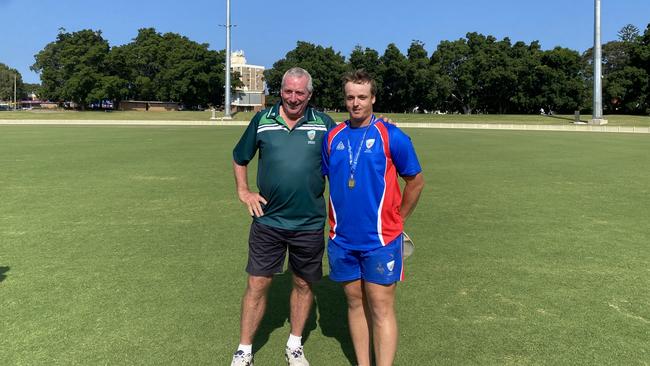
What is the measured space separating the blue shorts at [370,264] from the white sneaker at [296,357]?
0.62 metres

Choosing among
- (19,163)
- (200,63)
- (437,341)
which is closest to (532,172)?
(437,341)

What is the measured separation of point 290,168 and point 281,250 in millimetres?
553

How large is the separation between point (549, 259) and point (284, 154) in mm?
3680

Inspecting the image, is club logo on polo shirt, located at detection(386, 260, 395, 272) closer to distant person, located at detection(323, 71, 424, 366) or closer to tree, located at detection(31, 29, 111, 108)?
distant person, located at detection(323, 71, 424, 366)

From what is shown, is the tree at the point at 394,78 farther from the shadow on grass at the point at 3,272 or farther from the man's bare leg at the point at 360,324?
the man's bare leg at the point at 360,324

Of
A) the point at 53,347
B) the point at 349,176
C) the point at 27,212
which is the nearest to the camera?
the point at 349,176

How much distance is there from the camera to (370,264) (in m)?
2.82

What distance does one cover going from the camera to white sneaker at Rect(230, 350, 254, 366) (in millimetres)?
3100

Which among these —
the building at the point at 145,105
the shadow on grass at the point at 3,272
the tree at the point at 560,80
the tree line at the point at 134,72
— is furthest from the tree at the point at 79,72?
the shadow on grass at the point at 3,272

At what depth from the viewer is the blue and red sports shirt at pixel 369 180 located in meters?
2.77

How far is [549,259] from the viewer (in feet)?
17.7

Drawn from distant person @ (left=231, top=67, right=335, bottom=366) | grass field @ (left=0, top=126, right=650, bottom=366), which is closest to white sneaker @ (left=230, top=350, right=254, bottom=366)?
distant person @ (left=231, top=67, right=335, bottom=366)

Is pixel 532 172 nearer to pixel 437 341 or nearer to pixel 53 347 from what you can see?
pixel 437 341

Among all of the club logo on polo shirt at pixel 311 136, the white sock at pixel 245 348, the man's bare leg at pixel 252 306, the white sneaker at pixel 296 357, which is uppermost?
the club logo on polo shirt at pixel 311 136
